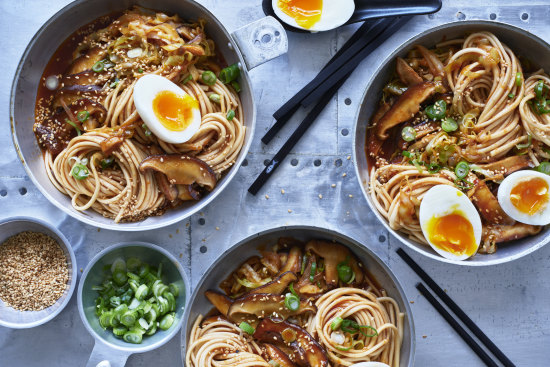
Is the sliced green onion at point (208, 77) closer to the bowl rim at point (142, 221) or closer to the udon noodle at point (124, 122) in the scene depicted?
the udon noodle at point (124, 122)

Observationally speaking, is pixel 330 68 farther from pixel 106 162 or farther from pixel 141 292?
pixel 141 292

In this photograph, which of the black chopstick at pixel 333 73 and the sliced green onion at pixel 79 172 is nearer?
the sliced green onion at pixel 79 172

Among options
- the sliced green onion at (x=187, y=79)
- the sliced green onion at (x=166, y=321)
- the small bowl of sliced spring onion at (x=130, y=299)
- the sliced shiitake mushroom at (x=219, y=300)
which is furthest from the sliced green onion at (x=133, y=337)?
the sliced green onion at (x=187, y=79)

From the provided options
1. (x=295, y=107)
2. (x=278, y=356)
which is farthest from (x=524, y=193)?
(x=278, y=356)

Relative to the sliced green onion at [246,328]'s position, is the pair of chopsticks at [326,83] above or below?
above

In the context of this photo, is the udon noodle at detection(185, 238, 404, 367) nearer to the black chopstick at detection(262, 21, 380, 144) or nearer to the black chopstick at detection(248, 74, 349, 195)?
the black chopstick at detection(248, 74, 349, 195)

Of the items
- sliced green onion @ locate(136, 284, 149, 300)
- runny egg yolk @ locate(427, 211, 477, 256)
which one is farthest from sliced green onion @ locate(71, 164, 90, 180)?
runny egg yolk @ locate(427, 211, 477, 256)
